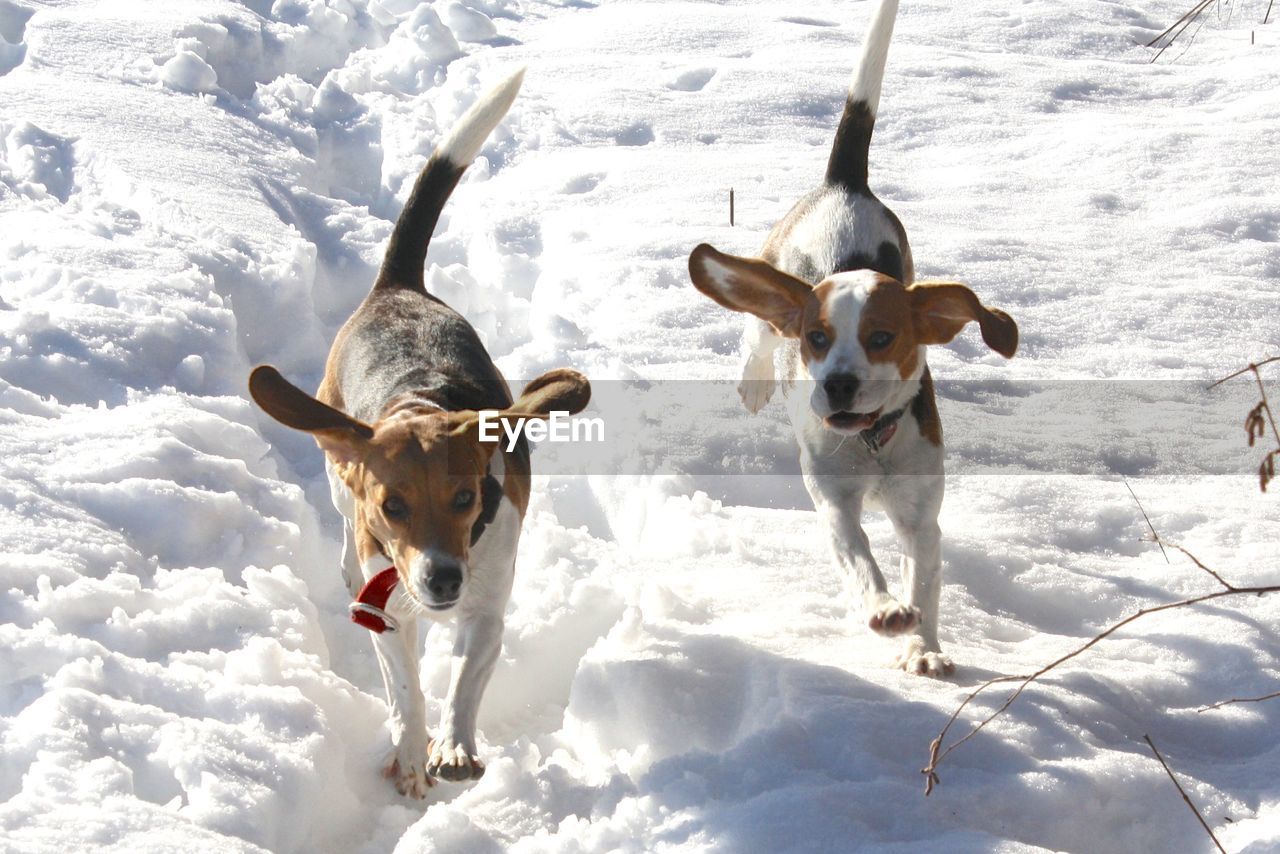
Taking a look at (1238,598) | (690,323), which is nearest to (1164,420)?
(1238,598)

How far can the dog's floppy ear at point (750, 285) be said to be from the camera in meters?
3.33

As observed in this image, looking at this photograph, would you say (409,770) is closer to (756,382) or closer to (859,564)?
(859,564)

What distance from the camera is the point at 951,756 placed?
2.82m

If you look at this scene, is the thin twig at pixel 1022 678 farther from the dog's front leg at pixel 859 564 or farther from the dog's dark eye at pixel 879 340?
the dog's dark eye at pixel 879 340

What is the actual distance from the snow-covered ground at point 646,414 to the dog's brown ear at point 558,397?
736mm

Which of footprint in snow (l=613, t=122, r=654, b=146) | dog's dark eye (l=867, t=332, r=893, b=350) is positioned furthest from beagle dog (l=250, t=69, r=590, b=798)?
footprint in snow (l=613, t=122, r=654, b=146)

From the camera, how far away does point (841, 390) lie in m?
3.19

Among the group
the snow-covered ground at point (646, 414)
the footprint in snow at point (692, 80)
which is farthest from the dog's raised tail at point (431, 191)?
the footprint in snow at point (692, 80)

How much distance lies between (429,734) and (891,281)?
158cm

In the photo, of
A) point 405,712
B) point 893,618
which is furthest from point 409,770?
point 893,618

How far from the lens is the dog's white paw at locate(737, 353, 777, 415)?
14.5 feet

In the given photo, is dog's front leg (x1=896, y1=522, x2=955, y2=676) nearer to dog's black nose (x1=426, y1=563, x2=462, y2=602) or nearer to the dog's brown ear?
the dog's brown ear

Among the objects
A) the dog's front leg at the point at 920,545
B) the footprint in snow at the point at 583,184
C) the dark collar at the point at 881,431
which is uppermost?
the dark collar at the point at 881,431

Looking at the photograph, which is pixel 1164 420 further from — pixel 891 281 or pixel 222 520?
pixel 222 520
